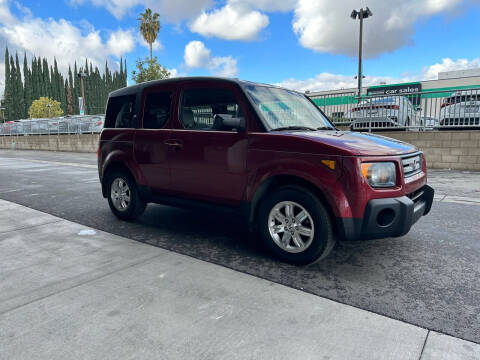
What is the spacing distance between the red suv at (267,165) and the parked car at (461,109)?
322 inches

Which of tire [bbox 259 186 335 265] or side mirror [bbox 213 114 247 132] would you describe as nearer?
tire [bbox 259 186 335 265]

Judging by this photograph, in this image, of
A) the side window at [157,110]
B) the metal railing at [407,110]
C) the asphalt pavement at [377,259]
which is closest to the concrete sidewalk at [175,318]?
the asphalt pavement at [377,259]

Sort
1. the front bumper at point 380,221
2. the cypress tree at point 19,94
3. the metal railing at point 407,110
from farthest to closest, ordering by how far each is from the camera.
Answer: the cypress tree at point 19,94, the metal railing at point 407,110, the front bumper at point 380,221

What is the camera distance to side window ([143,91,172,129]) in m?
4.49

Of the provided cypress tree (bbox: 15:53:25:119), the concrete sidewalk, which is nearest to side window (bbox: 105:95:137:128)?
the concrete sidewalk

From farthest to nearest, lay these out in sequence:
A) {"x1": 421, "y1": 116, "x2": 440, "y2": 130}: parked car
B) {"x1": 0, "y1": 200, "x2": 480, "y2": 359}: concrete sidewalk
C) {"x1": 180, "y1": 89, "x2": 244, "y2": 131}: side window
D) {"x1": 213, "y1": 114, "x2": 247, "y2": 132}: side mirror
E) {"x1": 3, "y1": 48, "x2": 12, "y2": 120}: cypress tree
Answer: {"x1": 3, "y1": 48, "x2": 12, "y2": 120}: cypress tree < {"x1": 421, "y1": 116, "x2": 440, "y2": 130}: parked car < {"x1": 180, "y1": 89, "x2": 244, "y2": 131}: side window < {"x1": 213, "y1": 114, "x2": 247, "y2": 132}: side mirror < {"x1": 0, "y1": 200, "x2": 480, "y2": 359}: concrete sidewalk

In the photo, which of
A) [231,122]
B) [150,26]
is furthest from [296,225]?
[150,26]

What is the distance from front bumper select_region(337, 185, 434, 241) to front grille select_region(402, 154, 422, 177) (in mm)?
341

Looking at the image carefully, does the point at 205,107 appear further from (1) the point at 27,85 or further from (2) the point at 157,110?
(1) the point at 27,85

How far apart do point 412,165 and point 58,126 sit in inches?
1114

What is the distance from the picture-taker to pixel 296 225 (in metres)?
3.40

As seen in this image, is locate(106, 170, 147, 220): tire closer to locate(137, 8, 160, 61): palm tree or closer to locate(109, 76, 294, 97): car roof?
locate(109, 76, 294, 97): car roof

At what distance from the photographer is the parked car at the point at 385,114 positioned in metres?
Result: 11.7

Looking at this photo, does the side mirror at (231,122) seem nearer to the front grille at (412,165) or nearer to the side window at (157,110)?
the side window at (157,110)
